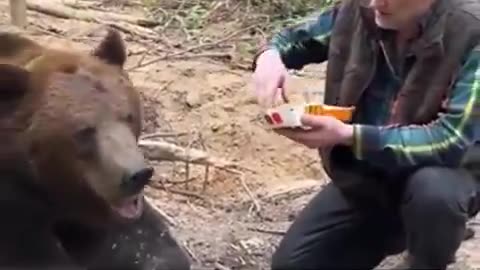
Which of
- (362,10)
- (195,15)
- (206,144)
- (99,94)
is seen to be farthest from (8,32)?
(195,15)

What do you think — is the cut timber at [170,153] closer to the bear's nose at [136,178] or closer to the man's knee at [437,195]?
the bear's nose at [136,178]

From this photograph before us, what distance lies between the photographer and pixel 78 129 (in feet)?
13.8

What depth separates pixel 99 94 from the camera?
4242 mm

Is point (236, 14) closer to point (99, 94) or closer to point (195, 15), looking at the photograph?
point (195, 15)

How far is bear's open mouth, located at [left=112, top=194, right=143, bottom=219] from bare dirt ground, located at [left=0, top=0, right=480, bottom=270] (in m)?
0.75

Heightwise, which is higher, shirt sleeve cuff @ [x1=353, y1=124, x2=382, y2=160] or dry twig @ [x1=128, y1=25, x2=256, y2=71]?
shirt sleeve cuff @ [x1=353, y1=124, x2=382, y2=160]

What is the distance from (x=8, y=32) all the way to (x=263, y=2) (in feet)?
14.2

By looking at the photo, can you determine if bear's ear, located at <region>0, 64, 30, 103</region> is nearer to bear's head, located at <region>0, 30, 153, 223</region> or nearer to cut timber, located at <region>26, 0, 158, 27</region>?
bear's head, located at <region>0, 30, 153, 223</region>

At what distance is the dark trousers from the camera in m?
4.14

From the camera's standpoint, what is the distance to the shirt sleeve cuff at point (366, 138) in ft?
13.3

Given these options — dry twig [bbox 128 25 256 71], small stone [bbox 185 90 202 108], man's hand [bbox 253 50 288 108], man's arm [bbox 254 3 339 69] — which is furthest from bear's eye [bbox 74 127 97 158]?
dry twig [bbox 128 25 256 71]

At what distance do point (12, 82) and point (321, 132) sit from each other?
1.06 m

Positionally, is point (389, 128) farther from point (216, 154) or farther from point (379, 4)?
point (216, 154)

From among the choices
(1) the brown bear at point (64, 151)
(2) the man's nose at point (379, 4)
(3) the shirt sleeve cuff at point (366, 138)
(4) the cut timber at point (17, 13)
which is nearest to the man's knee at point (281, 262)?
(1) the brown bear at point (64, 151)
